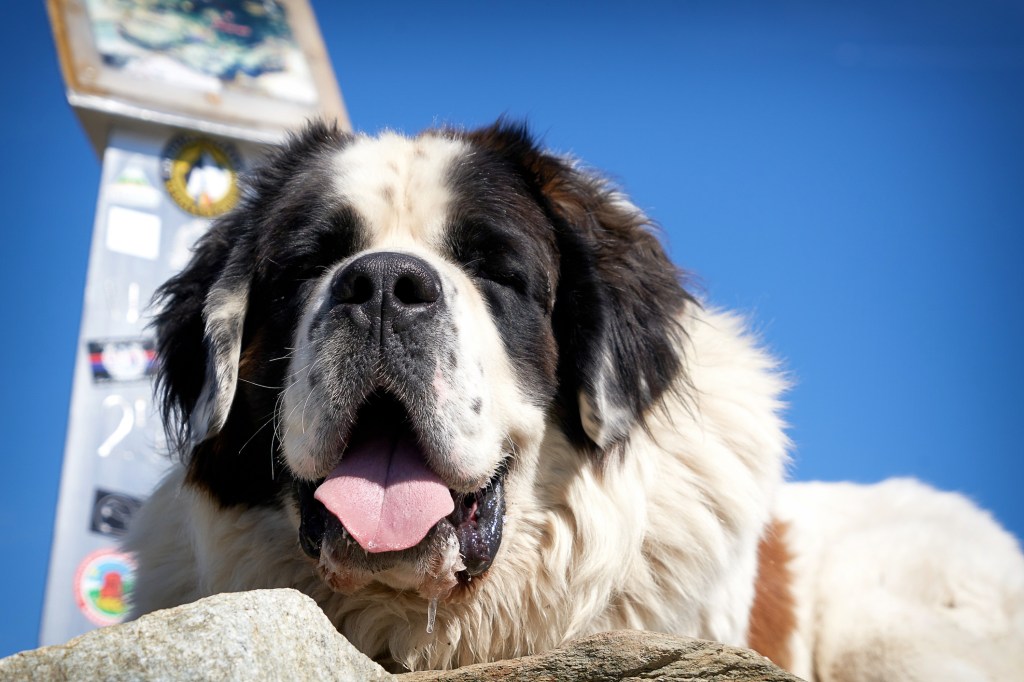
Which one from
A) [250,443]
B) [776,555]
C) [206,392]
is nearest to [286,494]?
[250,443]

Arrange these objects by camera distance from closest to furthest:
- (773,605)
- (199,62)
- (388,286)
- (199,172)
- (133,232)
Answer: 1. (388,286)
2. (773,605)
3. (133,232)
4. (199,172)
5. (199,62)

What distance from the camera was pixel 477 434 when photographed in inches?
91.3

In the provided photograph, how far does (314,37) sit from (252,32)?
1.79 ft

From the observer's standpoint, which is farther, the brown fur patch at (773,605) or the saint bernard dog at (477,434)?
the brown fur patch at (773,605)

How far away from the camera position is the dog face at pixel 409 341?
2.26 m

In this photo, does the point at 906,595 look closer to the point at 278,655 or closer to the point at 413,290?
the point at 413,290

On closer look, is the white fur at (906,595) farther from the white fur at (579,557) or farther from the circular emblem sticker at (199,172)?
the circular emblem sticker at (199,172)

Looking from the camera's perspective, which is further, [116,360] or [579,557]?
[116,360]

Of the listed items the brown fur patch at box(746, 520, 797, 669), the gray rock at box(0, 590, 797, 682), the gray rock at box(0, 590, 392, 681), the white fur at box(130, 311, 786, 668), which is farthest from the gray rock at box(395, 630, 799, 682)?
the brown fur patch at box(746, 520, 797, 669)

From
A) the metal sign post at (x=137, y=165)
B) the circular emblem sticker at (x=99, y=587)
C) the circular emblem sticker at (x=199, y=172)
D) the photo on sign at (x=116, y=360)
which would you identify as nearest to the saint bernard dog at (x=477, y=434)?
the circular emblem sticker at (x=99, y=587)

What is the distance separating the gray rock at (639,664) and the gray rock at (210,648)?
303 millimetres

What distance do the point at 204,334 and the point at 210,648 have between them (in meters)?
1.41

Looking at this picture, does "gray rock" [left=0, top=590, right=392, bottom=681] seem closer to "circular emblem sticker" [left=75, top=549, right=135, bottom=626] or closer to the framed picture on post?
"circular emblem sticker" [left=75, top=549, right=135, bottom=626]

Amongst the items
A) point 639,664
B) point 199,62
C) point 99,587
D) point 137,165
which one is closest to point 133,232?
point 137,165
